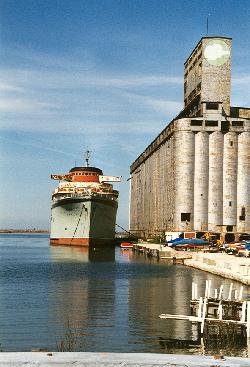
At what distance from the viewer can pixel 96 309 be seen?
3425 cm

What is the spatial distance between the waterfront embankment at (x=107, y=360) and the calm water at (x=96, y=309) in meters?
10.5

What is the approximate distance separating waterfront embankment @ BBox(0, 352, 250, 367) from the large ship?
10377 cm

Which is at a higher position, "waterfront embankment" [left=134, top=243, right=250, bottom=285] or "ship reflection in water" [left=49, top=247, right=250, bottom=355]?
"waterfront embankment" [left=134, top=243, right=250, bottom=285]

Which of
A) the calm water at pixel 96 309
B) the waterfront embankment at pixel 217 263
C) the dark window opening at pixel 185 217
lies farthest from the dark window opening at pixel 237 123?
the calm water at pixel 96 309

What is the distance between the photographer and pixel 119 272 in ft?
207

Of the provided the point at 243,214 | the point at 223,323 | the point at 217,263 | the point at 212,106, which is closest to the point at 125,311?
the point at 223,323

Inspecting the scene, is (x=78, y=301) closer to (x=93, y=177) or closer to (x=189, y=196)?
(x=189, y=196)

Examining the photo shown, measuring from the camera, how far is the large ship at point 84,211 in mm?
114750

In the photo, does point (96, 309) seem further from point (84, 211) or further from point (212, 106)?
point (212, 106)

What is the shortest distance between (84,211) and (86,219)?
5.52 feet

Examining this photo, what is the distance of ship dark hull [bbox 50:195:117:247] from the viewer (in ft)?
375

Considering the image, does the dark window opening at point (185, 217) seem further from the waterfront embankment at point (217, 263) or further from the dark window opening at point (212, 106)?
the dark window opening at point (212, 106)

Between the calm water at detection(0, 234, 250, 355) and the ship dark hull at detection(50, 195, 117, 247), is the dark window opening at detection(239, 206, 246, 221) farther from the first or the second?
the calm water at detection(0, 234, 250, 355)

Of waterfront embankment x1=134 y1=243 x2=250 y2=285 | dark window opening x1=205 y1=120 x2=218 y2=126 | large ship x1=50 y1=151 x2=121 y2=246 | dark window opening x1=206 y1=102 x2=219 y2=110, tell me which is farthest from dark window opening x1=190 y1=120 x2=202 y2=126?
waterfront embankment x1=134 y1=243 x2=250 y2=285
